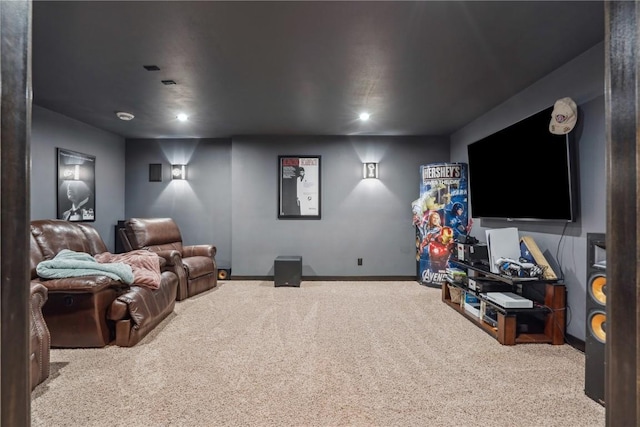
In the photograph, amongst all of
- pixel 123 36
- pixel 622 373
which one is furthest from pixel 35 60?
pixel 622 373

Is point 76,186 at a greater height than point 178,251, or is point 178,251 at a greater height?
point 76,186

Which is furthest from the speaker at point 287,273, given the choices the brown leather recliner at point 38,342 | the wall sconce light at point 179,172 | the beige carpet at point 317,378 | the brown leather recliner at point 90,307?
the brown leather recliner at point 38,342

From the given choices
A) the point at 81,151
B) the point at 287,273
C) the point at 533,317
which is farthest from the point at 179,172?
the point at 533,317

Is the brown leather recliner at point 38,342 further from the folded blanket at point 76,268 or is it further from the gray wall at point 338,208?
the gray wall at point 338,208

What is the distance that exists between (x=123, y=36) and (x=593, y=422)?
12.5ft

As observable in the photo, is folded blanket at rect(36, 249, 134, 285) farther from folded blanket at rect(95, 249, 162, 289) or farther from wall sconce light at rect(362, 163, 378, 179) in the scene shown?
wall sconce light at rect(362, 163, 378, 179)

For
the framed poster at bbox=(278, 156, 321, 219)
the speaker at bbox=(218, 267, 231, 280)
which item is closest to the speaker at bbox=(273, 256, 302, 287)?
the framed poster at bbox=(278, 156, 321, 219)

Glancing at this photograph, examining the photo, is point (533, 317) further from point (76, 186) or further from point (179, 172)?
point (76, 186)

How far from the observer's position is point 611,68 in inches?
24.5

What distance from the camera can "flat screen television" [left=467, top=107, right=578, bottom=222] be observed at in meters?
2.69

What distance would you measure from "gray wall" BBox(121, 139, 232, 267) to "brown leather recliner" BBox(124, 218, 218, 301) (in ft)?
2.43

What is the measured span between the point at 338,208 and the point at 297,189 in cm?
77

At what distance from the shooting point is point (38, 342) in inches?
81.5

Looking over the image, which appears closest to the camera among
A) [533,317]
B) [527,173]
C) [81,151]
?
[533,317]
